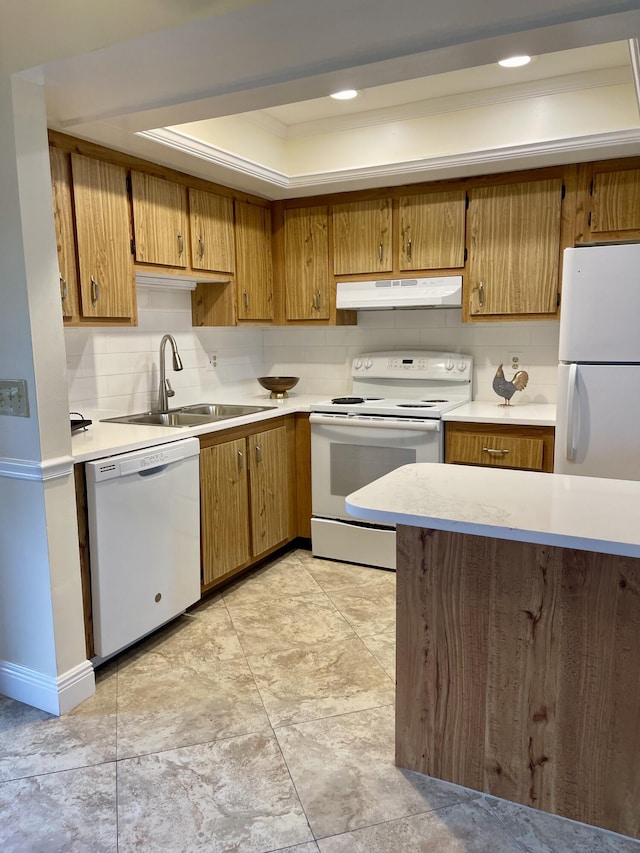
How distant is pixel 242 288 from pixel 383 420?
1.20 m

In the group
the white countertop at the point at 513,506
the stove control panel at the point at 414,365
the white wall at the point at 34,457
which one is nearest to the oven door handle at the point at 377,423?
the stove control panel at the point at 414,365

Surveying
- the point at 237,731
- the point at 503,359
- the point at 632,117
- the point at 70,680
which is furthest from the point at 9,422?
the point at 632,117

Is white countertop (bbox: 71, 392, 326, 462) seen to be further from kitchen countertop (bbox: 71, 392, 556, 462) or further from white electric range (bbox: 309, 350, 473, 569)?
white electric range (bbox: 309, 350, 473, 569)

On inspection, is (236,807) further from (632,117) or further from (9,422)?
(632,117)

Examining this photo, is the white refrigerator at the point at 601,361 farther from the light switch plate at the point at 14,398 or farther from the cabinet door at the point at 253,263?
the light switch plate at the point at 14,398

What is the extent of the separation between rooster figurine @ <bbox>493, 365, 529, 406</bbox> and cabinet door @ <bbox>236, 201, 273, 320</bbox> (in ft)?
5.02

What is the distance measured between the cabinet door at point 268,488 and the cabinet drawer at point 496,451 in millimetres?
988

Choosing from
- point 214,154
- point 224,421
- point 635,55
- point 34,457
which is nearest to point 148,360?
point 224,421

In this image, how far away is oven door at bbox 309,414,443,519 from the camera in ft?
11.1

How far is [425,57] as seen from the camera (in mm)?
1803

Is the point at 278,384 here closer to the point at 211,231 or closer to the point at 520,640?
the point at 211,231

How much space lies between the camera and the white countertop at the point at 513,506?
1.42 metres

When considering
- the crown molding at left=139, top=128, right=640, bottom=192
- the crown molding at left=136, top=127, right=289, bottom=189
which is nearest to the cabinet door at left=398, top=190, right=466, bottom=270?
the crown molding at left=139, top=128, right=640, bottom=192

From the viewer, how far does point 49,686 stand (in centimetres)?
227
